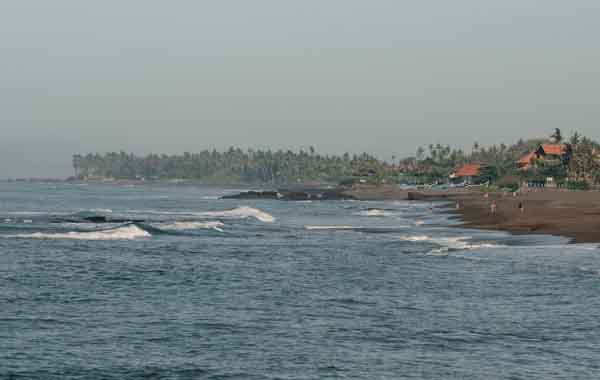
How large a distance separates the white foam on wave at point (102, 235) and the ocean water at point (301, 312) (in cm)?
700

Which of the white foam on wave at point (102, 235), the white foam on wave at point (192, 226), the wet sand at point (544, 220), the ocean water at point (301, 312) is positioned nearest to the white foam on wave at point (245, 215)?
the white foam on wave at point (192, 226)

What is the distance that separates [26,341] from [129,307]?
6.30 m

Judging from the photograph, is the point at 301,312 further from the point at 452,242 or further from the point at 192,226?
the point at 192,226

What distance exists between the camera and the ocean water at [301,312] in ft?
74.4

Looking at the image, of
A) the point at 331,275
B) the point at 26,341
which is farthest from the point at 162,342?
the point at 331,275

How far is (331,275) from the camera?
134 ft

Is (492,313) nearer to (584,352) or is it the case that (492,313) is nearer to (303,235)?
(584,352)

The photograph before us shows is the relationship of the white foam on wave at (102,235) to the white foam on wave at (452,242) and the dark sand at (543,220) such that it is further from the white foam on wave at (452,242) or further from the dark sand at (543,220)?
the dark sand at (543,220)

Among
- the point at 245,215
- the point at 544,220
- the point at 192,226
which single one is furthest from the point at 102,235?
the point at 245,215

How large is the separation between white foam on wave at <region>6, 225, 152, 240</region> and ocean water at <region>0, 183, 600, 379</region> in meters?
7.00

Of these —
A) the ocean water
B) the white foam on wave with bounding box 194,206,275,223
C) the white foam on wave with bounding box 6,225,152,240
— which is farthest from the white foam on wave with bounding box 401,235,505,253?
the white foam on wave with bounding box 194,206,275,223

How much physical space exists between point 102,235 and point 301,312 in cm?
3824

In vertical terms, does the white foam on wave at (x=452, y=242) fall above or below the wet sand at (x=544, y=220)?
below

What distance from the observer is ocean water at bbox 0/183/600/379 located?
22.7m
